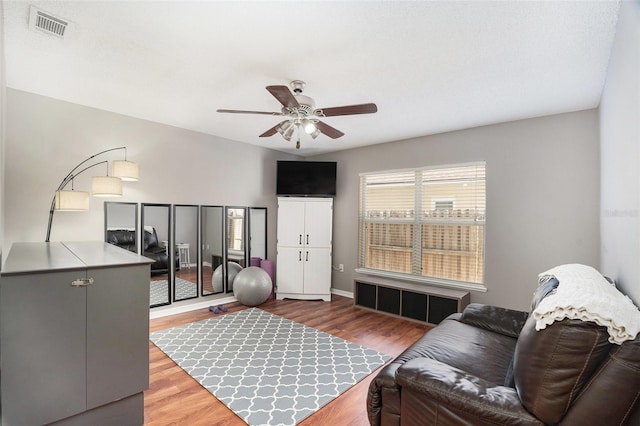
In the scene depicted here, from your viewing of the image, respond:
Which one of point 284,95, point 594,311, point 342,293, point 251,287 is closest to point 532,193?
point 594,311

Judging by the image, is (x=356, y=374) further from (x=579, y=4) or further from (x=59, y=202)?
(x=59, y=202)

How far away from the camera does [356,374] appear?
270 cm

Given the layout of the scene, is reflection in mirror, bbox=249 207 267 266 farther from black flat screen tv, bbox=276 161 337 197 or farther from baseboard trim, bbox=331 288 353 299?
baseboard trim, bbox=331 288 353 299

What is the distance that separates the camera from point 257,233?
208 inches

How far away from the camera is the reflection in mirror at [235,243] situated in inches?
191

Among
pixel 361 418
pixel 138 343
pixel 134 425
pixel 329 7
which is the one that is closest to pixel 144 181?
pixel 138 343

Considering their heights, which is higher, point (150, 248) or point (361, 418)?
point (150, 248)

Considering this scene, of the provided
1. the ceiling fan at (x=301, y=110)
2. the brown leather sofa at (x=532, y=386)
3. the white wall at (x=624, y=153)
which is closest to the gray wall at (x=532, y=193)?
the white wall at (x=624, y=153)

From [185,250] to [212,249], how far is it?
16.2 inches

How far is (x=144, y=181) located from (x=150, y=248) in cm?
89

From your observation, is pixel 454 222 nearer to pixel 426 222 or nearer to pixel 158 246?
pixel 426 222

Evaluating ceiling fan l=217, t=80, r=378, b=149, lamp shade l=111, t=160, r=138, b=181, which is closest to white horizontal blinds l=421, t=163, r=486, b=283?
ceiling fan l=217, t=80, r=378, b=149

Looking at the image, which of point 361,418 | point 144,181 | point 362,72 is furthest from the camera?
point 144,181

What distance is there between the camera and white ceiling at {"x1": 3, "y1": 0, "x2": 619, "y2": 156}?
1815 millimetres
